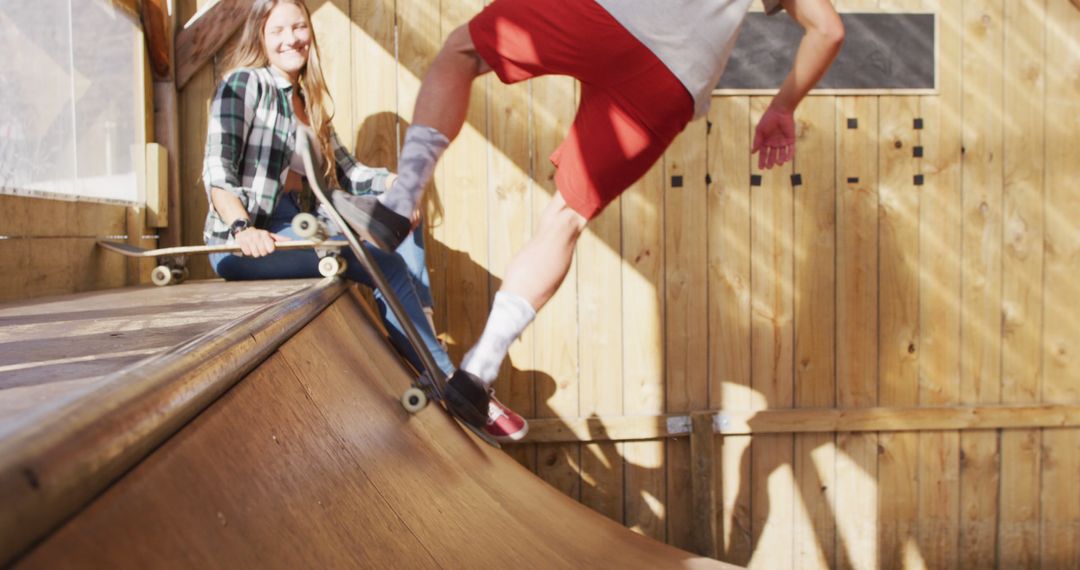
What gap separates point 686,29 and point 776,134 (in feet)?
1.37

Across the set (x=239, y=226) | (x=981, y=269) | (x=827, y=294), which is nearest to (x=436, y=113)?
(x=239, y=226)

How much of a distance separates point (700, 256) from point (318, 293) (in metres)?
1.94

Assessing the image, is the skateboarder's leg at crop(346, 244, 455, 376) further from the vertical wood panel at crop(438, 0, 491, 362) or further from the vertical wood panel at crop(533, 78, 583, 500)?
the vertical wood panel at crop(533, 78, 583, 500)

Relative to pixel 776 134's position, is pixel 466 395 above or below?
below

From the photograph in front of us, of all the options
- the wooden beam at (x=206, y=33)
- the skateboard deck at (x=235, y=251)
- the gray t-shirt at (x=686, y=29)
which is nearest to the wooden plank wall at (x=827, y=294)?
the wooden beam at (x=206, y=33)

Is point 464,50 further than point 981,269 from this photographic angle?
No

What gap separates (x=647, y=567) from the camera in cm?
159

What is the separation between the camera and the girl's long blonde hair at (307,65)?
265 cm

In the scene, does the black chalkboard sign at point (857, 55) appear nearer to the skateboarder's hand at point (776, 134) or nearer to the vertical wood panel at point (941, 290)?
the vertical wood panel at point (941, 290)

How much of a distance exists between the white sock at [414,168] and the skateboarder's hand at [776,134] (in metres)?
0.72

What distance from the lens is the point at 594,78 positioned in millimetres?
1737

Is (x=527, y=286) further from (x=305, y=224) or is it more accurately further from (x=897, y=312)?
(x=897, y=312)

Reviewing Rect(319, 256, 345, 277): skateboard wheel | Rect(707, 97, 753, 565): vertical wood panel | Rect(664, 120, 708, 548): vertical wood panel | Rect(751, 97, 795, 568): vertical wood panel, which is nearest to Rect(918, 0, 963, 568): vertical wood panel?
Rect(751, 97, 795, 568): vertical wood panel

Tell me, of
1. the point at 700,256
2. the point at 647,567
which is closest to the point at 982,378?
the point at 700,256
